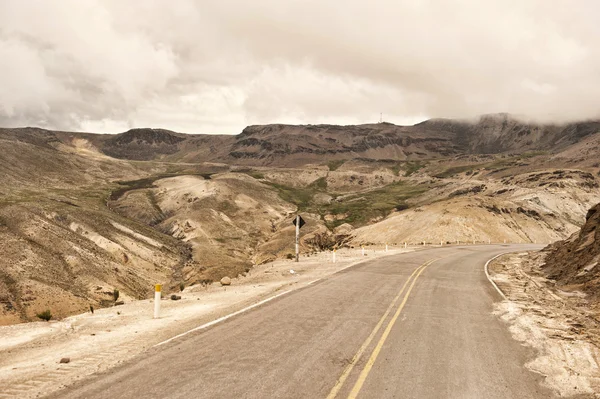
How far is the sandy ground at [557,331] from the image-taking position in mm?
8117

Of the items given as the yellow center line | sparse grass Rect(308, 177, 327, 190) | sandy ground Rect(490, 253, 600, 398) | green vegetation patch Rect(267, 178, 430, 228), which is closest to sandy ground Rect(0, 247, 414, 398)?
the yellow center line

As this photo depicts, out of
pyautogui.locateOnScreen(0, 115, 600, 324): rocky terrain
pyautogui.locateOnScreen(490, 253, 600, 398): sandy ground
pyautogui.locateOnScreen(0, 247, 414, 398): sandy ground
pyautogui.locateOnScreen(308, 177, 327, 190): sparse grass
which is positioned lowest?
pyautogui.locateOnScreen(490, 253, 600, 398): sandy ground

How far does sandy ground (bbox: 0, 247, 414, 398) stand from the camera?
7.11m

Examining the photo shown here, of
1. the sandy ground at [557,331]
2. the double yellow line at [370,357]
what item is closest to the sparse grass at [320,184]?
the sandy ground at [557,331]

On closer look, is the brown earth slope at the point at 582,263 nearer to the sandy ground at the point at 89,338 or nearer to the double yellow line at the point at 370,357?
the double yellow line at the point at 370,357

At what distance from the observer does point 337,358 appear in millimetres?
8453

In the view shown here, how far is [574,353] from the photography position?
9.77 meters

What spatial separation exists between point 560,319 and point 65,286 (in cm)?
3211

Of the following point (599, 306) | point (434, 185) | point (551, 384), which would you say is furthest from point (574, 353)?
point (434, 185)

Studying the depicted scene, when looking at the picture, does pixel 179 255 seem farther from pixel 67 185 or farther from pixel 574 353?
pixel 67 185

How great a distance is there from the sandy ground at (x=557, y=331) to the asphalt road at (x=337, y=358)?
1.45 feet

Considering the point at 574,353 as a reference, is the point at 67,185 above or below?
above

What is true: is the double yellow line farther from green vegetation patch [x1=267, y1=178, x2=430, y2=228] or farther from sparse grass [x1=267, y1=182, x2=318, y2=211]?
sparse grass [x1=267, y1=182, x2=318, y2=211]

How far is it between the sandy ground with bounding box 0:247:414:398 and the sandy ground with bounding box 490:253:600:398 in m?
8.50
